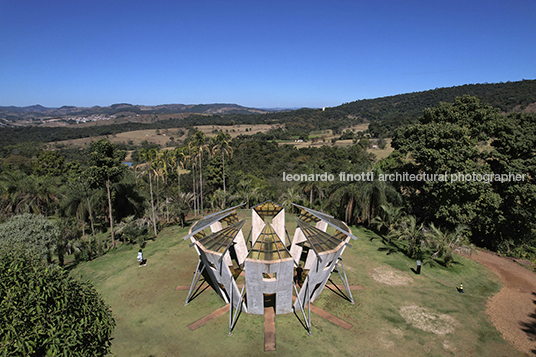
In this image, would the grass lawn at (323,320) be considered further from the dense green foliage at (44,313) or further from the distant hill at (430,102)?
the distant hill at (430,102)

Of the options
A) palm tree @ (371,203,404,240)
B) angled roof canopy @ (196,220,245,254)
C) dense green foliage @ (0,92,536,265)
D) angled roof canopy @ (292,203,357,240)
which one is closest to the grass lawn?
dense green foliage @ (0,92,536,265)

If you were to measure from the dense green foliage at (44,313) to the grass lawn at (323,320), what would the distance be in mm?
882

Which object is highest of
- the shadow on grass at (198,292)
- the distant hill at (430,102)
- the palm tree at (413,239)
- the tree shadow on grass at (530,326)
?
the distant hill at (430,102)

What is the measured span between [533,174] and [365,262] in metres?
14.8

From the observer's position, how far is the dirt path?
13.4m

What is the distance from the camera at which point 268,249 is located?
14664mm

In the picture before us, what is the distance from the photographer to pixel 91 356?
27.6 ft

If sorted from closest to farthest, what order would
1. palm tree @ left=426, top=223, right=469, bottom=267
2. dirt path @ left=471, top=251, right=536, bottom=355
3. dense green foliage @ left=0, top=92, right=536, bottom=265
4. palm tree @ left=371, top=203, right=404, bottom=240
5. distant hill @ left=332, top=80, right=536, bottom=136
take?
dirt path @ left=471, top=251, right=536, bottom=355
palm tree @ left=426, top=223, right=469, bottom=267
dense green foliage @ left=0, top=92, right=536, bottom=265
palm tree @ left=371, top=203, right=404, bottom=240
distant hill @ left=332, top=80, right=536, bottom=136

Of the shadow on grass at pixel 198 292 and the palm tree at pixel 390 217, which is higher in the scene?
the palm tree at pixel 390 217

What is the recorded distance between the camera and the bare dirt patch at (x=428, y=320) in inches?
547

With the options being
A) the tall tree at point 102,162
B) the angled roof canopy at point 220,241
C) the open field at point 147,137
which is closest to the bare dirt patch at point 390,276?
the angled roof canopy at point 220,241

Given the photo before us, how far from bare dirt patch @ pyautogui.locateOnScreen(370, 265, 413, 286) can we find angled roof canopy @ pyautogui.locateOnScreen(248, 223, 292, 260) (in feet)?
28.8

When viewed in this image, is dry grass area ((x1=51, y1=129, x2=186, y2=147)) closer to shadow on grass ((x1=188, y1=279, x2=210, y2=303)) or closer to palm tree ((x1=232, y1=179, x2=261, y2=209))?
palm tree ((x1=232, y1=179, x2=261, y2=209))

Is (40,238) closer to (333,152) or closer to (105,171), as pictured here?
(105,171)
